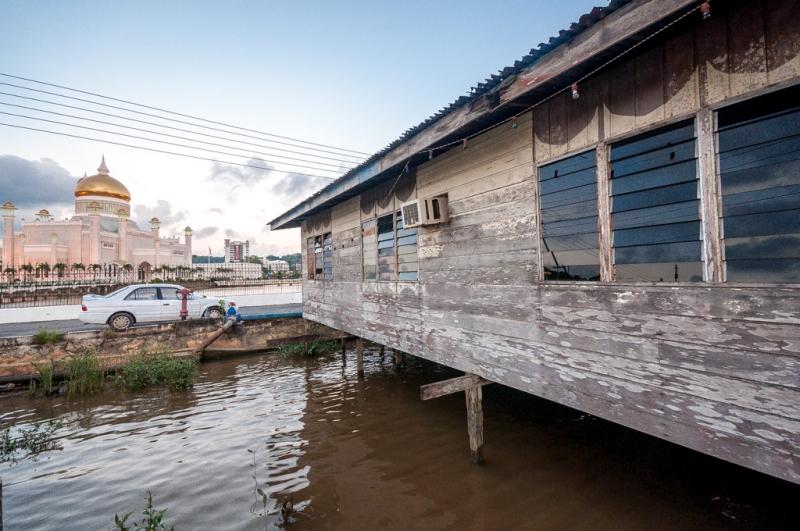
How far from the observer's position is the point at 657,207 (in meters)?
3.34

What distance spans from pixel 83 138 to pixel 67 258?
40697mm

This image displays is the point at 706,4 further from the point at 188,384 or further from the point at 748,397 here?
the point at 188,384

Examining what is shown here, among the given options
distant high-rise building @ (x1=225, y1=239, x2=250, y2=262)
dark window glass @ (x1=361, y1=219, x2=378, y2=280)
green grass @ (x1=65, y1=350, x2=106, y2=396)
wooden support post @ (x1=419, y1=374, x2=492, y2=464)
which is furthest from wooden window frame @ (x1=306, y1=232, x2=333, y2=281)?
distant high-rise building @ (x1=225, y1=239, x2=250, y2=262)

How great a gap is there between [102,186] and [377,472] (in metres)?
61.4

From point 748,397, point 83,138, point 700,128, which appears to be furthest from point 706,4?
point 83,138

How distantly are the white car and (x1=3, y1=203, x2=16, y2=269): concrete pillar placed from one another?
4559cm

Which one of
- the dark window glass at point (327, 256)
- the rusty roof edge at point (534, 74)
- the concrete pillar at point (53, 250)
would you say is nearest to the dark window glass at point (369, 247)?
the rusty roof edge at point (534, 74)

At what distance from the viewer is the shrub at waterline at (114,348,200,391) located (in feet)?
30.6

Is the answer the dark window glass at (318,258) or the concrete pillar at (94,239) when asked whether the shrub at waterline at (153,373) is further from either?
the concrete pillar at (94,239)

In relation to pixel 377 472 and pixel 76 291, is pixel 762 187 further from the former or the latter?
pixel 76 291

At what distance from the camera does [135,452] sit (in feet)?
19.4

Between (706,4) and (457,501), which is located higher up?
(706,4)

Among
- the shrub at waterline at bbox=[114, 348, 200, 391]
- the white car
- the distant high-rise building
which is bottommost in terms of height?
the shrub at waterline at bbox=[114, 348, 200, 391]

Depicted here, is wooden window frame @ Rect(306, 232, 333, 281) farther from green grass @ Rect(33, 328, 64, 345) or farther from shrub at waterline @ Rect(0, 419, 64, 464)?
green grass @ Rect(33, 328, 64, 345)
